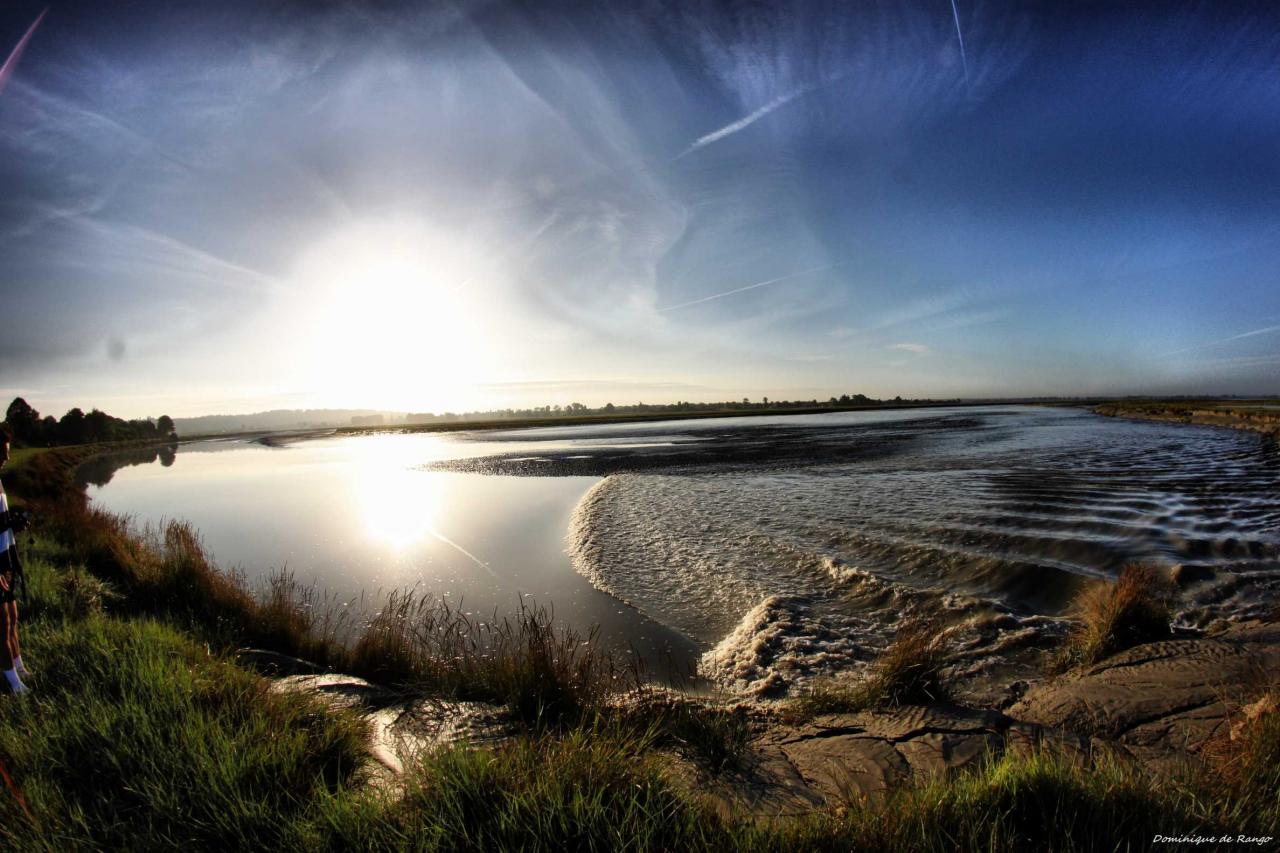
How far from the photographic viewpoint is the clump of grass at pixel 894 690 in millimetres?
5527

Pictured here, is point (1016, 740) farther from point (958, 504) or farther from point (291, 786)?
point (958, 504)

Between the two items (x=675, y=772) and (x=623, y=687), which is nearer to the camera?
(x=675, y=772)

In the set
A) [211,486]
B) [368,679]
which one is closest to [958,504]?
[368,679]

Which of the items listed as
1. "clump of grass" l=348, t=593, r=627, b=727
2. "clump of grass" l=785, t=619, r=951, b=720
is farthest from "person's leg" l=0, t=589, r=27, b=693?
"clump of grass" l=785, t=619, r=951, b=720

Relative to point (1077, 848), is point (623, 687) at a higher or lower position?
lower

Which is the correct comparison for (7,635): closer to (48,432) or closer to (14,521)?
(14,521)

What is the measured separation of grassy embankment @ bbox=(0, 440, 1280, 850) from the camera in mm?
2980

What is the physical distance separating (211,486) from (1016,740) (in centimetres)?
4028

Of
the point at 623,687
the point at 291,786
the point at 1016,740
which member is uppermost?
the point at 291,786

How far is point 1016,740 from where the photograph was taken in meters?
4.49

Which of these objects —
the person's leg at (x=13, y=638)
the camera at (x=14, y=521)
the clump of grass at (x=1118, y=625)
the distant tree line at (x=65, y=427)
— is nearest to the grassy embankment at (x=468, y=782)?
the person's leg at (x=13, y=638)

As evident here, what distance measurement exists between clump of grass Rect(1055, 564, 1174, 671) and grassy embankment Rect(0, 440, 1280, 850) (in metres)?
2.24

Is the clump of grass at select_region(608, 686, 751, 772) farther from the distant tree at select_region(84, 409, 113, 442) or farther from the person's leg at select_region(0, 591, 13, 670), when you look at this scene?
the distant tree at select_region(84, 409, 113, 442)

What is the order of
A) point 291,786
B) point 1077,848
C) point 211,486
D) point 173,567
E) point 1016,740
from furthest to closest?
point 211,486
point 173,567
point 1016,740
point 291,786
point 1077,848
